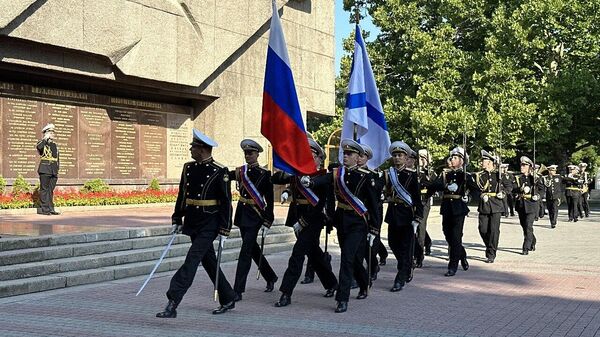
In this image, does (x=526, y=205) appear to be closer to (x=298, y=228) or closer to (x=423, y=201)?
(x=423, y=201)

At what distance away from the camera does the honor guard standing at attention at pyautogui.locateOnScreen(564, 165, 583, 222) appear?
84.2ft

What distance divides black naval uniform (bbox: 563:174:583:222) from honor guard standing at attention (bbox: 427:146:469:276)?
1419 centimetres

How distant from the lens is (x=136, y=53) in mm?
20984

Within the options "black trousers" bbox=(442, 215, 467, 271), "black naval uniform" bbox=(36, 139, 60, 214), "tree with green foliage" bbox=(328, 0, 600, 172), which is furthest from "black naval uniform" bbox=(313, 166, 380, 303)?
"tree with green foliage" bbox=(328, 0, 600, 172)

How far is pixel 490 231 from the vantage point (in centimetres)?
1377

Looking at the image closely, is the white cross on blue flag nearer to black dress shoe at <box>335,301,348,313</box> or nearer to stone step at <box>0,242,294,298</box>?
black dress shoe at <box>335,301,348,313</box>

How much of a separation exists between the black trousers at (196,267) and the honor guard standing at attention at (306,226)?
0.75m

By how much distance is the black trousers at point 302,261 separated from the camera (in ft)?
29.5

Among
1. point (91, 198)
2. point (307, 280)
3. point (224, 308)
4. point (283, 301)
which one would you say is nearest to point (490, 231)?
point (307, 280)

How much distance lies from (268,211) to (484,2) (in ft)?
100

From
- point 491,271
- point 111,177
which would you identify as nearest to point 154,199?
point 111,177

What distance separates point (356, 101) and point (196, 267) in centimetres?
427

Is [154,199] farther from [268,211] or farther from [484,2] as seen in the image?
[484,2]

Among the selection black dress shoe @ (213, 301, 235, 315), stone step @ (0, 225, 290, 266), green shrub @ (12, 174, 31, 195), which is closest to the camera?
black dress shoe @ (213, 301, 235, 315)
